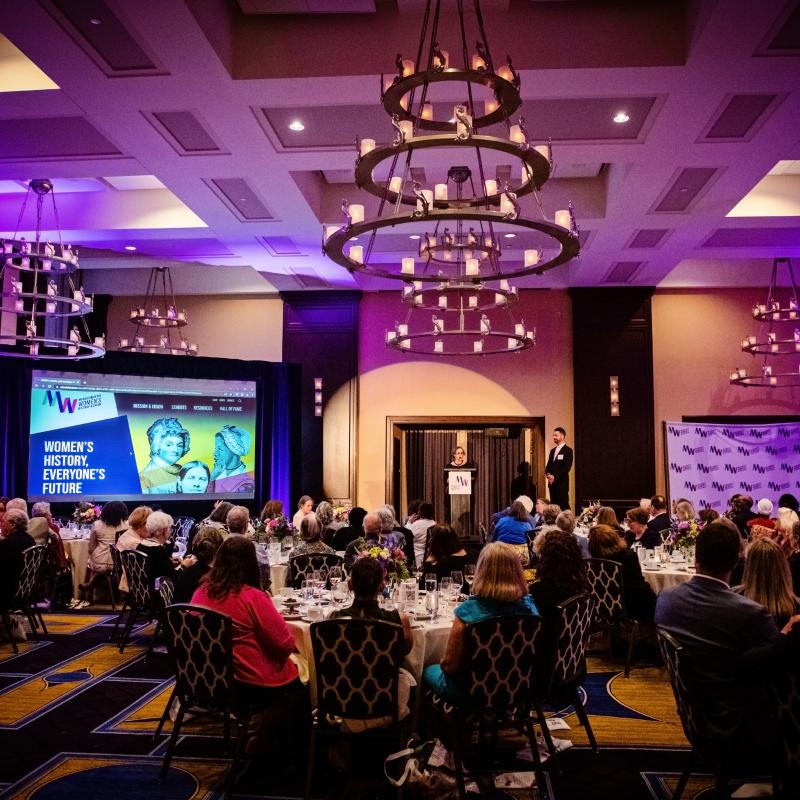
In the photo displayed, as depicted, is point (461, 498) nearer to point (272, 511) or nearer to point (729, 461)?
point (729, 461)

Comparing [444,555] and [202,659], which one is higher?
[444,555]

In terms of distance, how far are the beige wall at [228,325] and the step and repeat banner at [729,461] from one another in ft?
23.6

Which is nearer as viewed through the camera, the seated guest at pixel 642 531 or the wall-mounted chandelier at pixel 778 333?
the seated guest at pixel 642 531

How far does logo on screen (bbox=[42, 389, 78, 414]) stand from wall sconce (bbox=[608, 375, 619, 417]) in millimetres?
8734

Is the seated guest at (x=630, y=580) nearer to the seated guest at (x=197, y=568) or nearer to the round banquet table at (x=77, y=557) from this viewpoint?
the seated guest at (x=197, y=568)

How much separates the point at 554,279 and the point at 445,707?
31.8 feet

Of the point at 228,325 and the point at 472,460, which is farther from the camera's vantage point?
the point at 472,460

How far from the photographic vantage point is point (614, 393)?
41.2ft

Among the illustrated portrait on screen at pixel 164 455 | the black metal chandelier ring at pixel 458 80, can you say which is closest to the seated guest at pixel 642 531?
the black metal chandelier ring at pixel 458 80

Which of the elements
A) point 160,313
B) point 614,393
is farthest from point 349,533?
point 160,313

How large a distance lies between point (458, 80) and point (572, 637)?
9.72 ft

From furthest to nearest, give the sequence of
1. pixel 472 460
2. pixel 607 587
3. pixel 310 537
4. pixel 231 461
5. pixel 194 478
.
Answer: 1. pixel 472 460
2. pixel 231 461
3. pixel 194 478
4. pixel 310 537
5. pixel 607 587

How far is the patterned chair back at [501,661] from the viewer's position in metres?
3.45

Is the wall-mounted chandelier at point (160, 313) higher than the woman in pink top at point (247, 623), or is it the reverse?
the wall-mounted chandelier at point (160, 313)
